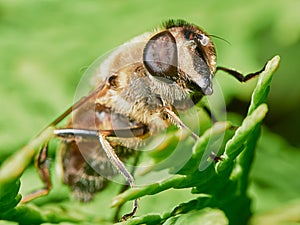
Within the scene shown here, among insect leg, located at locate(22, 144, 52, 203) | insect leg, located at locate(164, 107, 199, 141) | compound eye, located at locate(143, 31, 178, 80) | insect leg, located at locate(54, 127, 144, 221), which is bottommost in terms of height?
insect leg, located at locate(22, 144, 52, 203)

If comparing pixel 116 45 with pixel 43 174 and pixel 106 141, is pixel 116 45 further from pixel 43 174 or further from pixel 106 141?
pixel 106 141

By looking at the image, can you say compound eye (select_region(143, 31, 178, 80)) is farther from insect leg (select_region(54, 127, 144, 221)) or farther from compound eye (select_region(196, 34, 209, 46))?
insect leg (select_region(54, 127, 144, 221))

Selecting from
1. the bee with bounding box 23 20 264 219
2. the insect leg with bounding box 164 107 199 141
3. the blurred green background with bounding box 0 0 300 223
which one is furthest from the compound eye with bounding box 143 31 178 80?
the blurred green background with bounding box 0 0 300 223

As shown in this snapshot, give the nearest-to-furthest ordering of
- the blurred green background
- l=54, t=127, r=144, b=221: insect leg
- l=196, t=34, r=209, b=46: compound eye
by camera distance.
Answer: l=54, t=127, r=144, b=221: insect leg, l=196, t=34, r=209, b=46: compound eye, the blurred green background

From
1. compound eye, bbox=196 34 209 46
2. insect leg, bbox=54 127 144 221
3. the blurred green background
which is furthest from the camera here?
the blurred green background

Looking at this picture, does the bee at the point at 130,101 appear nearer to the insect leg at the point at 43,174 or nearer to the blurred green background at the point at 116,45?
the insect leg at the point at 43,174

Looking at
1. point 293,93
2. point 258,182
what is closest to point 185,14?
point 293,93
